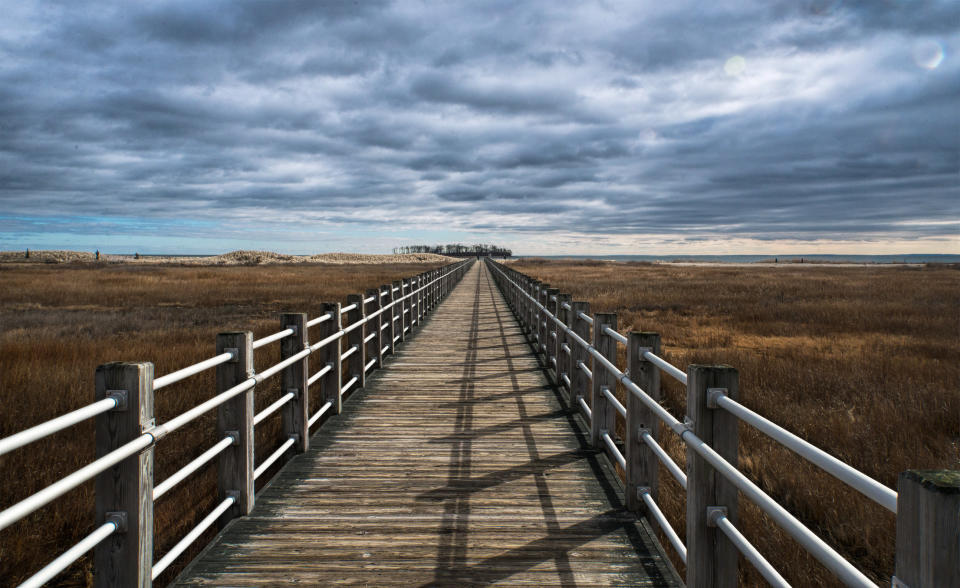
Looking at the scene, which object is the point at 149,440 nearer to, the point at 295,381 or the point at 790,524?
the point at 295,381

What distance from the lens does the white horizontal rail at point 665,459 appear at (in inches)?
134

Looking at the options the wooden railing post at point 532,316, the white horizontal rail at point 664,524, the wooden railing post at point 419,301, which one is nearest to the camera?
the white horizontal rail at point 664,524

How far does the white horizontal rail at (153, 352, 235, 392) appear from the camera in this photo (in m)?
3.01

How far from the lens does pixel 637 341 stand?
168 inches

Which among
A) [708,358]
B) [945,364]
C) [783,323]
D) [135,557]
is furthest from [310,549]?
[783,323]

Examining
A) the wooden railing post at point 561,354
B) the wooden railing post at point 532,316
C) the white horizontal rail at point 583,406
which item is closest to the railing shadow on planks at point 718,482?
the white horizontal rail at point 583,406

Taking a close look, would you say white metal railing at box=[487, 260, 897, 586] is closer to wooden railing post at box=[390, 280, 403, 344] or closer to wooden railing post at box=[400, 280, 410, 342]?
wooden railing post at box=[390, 280, 403, 344]

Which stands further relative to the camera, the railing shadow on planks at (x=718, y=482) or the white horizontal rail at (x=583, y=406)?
the white horizontal rail at (x=583, y=406)

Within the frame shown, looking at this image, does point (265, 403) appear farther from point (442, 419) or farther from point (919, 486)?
point (919, 486)

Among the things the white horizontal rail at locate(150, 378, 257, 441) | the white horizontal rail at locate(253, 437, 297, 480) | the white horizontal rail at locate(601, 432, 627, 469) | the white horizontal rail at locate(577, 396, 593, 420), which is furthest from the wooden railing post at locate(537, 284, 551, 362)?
the white horizontal rail at locate(150, 378, 257, 441)

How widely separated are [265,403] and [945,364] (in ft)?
41.8

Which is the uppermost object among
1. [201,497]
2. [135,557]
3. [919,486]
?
[919,486]

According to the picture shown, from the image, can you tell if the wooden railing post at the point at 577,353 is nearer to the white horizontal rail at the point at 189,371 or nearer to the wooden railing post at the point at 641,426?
the wooden railing post at the point at 641,426

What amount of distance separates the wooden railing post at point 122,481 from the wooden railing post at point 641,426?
10.3ft
